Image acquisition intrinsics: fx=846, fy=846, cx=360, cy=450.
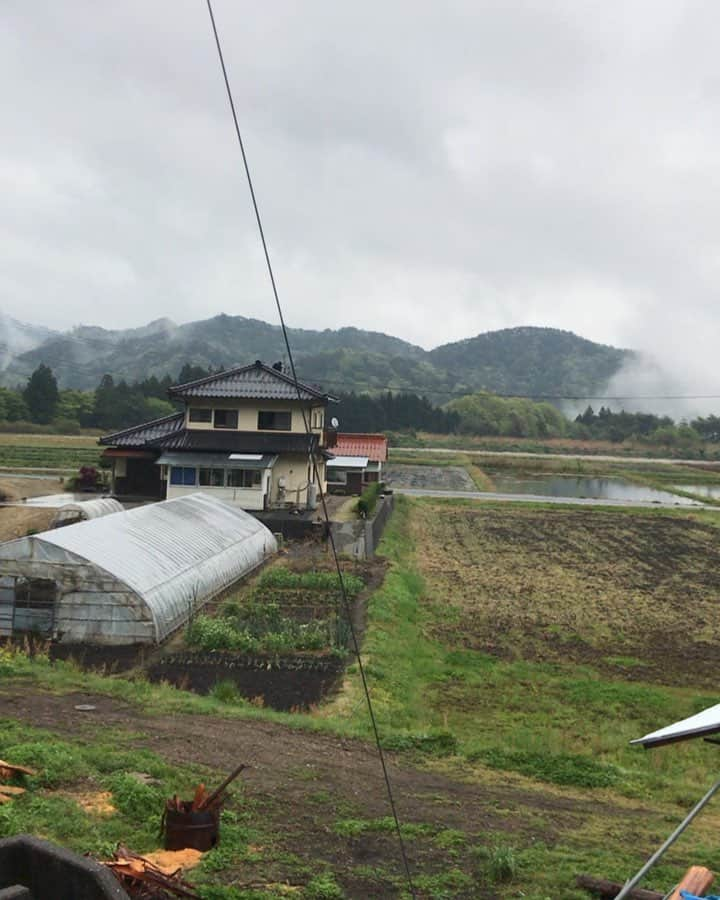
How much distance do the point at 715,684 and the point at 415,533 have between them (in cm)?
1807

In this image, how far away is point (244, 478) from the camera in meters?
30.0

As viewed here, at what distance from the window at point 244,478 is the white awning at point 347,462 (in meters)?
10.3

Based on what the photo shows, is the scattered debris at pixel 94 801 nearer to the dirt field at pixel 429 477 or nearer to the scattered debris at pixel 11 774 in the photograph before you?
the scattered debris at pixel 11 774

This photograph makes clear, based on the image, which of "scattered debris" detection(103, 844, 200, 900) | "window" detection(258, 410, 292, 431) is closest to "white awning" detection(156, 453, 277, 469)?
"window" detection(258, 410, 292, 431)

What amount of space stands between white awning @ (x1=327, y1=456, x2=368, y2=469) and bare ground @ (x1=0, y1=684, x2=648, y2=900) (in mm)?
30058

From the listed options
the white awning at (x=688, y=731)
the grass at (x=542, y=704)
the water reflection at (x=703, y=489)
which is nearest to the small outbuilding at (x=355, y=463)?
the grass at (x=542, y=704)

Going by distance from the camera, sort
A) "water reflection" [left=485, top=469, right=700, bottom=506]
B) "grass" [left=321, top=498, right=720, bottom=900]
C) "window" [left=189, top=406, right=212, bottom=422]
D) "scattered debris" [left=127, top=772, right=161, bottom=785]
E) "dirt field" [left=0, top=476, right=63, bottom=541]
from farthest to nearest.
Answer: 1. "water reflection" [left=485, top=469, right=700, bottom=506]
2. "window" [left=189, top=406, right=212, bottom=422]
3. "dirt field" [left=0, top=476, right=63, bottom=541]
4. "scattered debris" [left=127, top=772, right=161, bottom=785]
5. "grass" [left=321, top=498, right=720, bottom=900]

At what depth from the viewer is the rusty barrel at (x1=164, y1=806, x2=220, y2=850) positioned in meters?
6.35

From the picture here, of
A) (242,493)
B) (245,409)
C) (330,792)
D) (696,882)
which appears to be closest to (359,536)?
(242,493)

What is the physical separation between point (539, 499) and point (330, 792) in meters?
37.7

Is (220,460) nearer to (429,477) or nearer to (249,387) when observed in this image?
(249,387)

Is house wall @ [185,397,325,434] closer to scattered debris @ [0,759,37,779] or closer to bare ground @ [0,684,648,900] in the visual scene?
bare ground @ [0,684,648,900]

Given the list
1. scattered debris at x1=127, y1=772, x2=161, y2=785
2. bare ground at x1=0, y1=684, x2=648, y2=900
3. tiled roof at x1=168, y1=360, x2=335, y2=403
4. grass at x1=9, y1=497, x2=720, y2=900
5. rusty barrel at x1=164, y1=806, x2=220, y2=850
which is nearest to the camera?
rusty barrel at x1=164, y1=806, x2=220, y2=850

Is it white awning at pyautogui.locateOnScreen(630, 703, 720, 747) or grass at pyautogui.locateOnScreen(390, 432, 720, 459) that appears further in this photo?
grass at pyautogui.locateOnScreen(390, 432, 720, 459)
